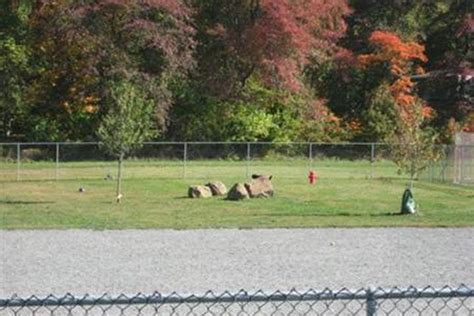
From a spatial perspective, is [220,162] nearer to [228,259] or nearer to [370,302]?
[228,259]

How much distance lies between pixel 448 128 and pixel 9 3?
28.6 m

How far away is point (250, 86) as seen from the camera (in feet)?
184

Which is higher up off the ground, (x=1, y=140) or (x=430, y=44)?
(x=430, y=44)

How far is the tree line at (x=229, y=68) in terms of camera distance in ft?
164

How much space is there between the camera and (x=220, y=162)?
4866cm

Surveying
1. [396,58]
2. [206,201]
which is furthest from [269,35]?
[206,201]

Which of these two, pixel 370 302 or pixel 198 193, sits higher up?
pixel 370 302

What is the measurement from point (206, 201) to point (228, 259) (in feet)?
43.9

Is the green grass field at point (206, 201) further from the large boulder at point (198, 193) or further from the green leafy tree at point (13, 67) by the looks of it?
the green leafy tree at point (13, 67)

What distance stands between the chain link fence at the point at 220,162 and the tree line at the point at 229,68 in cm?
179

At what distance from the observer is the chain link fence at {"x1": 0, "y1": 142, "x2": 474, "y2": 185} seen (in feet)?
132

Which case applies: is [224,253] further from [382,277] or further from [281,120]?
[281,120]

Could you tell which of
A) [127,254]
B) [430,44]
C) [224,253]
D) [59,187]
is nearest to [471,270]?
[224,253]

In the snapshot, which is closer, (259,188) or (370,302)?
(370,302)
